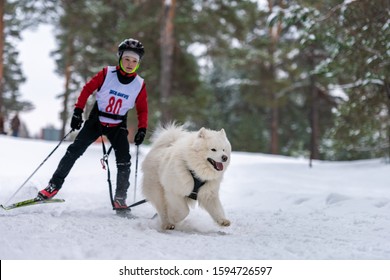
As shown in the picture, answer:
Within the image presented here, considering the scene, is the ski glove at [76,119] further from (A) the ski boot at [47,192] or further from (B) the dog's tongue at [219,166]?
(B) the dog's tongue at [219,166]

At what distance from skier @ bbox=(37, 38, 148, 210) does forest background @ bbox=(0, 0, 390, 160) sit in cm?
427

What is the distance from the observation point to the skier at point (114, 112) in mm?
4859

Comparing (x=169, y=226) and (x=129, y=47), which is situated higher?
(x=129, y=47)

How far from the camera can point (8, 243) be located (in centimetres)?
304

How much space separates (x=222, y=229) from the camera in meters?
4.57

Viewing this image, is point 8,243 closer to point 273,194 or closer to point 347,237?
point 347,237

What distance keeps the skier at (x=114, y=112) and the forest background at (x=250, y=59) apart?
14.0 feet

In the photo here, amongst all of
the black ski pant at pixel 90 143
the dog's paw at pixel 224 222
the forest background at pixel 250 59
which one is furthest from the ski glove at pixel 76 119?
the forest background at pixel 250 59

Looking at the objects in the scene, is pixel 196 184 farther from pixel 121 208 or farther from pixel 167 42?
pixel 167 42

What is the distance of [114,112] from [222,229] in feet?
6.55

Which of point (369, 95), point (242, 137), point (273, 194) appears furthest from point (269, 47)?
point (273, 194)

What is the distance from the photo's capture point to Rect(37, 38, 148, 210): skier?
4859 millimetres

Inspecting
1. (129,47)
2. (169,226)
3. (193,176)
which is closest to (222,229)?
(169,226)

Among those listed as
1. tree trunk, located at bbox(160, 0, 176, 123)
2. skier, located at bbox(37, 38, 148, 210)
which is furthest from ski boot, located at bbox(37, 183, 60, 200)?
tree trunk, located at bbox(160, 0, 176, 123)
